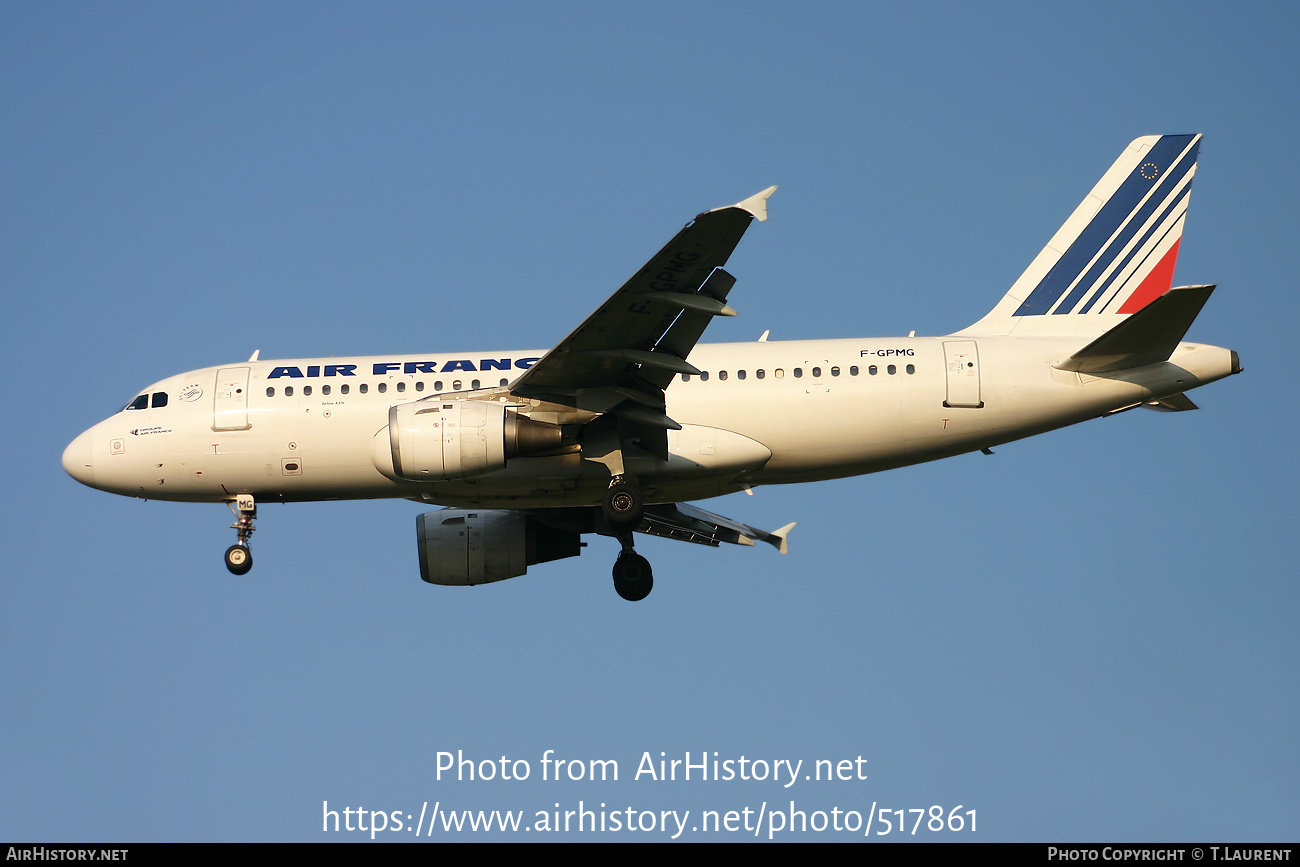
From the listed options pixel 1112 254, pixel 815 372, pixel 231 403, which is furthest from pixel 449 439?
pixel 1112 254

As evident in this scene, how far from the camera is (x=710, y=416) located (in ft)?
81.6

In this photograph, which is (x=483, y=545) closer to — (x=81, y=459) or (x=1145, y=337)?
(x=81, y=459)

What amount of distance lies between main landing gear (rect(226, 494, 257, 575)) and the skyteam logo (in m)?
15.0

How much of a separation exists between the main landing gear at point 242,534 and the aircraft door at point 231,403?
137cm

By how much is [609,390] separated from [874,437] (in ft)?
15.9

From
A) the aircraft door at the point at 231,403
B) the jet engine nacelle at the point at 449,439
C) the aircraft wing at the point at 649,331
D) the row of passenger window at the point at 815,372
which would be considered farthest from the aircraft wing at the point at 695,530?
the aircraft door at the point at 231,403

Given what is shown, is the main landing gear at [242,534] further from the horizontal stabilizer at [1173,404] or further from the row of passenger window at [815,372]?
the horizontal stabilizer at [1173,404]

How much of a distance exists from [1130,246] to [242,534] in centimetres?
1797

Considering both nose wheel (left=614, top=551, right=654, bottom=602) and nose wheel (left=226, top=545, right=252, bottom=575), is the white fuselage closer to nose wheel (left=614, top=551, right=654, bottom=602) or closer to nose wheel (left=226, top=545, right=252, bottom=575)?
nose wheel (left=226, top=545, right=252, bottom=575)

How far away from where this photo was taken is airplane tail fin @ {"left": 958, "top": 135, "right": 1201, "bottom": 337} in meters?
27.0

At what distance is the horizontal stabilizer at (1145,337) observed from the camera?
22906 mm

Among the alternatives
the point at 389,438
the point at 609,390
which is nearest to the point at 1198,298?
the point at 609,390

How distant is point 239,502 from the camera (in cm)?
2606

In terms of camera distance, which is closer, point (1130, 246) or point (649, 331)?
point (649, 331)
